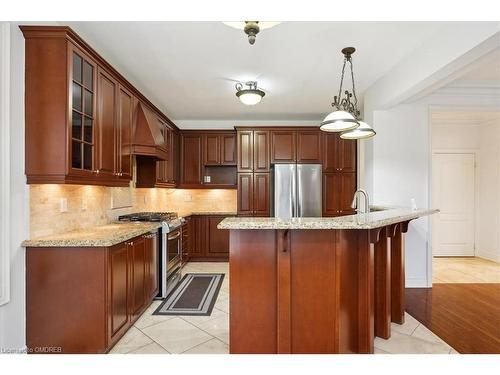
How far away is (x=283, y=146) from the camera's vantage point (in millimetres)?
5363

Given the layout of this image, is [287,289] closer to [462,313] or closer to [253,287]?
[253,287]

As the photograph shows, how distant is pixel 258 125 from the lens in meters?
5.67

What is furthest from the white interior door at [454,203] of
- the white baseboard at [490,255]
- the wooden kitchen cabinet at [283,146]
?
the wooden kitchen cabinet at [283,146]

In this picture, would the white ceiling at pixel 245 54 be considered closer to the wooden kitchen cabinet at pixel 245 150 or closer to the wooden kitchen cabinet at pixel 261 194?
the wooden kitchen cabinet at pixel 245 150

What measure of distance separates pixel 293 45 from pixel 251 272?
2273mm

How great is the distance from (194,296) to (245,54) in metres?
2.95

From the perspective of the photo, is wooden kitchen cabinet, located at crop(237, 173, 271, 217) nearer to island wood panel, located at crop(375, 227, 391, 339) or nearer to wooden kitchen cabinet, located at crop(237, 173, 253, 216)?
wooden kitchen cabinet, located at crop(237, 173, 253, 216)

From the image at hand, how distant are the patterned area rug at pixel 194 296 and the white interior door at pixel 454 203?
4.58 metres

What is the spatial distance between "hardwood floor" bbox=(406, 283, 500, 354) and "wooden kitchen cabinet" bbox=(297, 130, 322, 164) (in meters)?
2.68

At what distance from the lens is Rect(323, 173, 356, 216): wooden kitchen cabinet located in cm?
530

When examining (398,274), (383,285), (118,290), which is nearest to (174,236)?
(118,290)

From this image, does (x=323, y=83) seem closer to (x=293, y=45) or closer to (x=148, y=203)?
(x=293, y=45)

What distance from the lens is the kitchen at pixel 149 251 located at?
1.89m

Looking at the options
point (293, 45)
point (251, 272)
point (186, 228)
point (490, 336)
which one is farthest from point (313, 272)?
point (186, 228)
